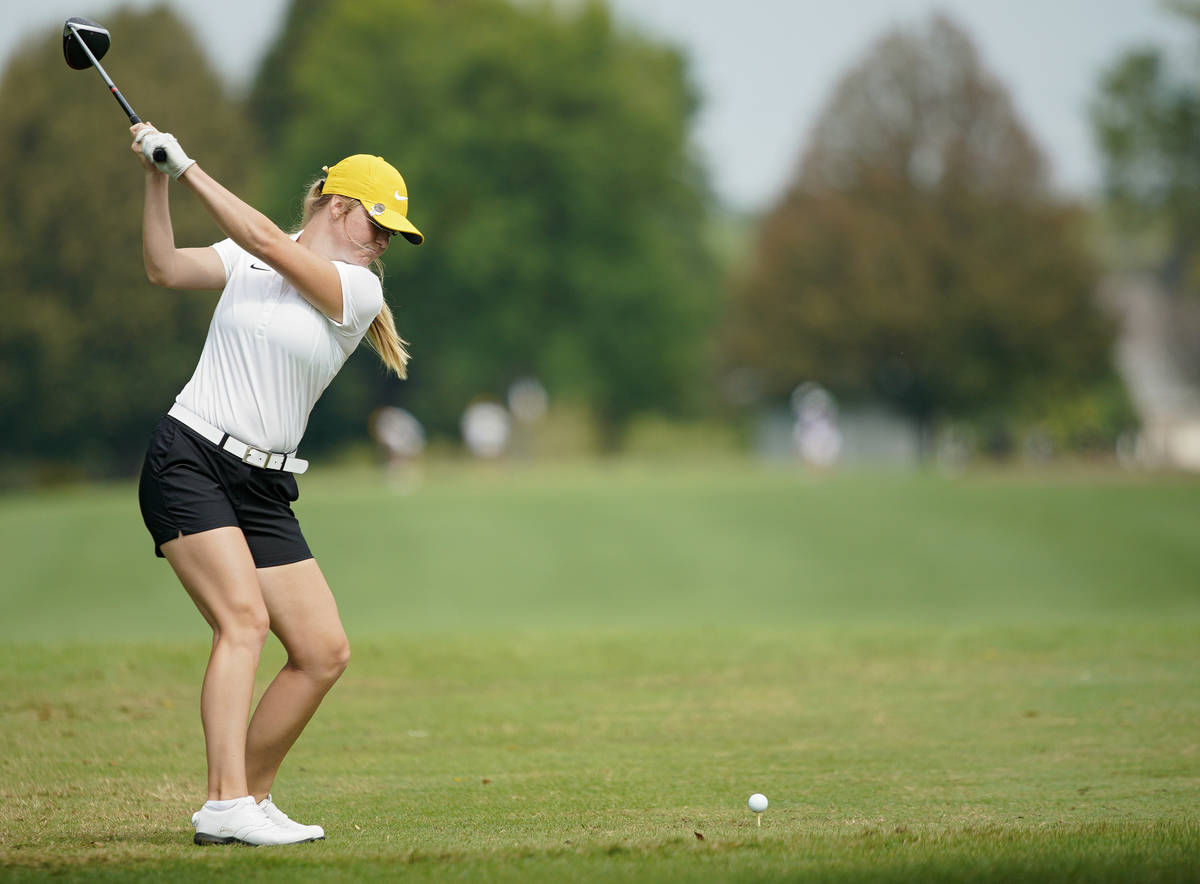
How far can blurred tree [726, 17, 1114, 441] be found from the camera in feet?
179

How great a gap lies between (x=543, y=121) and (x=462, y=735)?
4975 centimetres

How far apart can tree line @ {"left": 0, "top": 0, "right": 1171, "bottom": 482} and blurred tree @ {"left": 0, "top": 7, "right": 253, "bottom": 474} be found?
5.08 ft

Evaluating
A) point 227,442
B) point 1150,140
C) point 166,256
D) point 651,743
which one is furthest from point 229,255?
point 1150,140

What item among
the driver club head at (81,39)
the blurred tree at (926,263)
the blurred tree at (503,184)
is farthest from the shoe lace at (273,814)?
the blurred tree at (503,184)

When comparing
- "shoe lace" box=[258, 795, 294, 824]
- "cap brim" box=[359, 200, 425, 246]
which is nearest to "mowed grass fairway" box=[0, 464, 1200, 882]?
"shoe lace" box=[258, 795, 294, 824]

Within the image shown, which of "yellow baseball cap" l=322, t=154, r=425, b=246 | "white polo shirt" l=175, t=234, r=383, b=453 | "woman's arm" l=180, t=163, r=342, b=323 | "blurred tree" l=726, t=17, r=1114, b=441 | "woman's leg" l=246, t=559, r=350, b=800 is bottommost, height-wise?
"woman's leg" l=246, t=559, r=350, b=800

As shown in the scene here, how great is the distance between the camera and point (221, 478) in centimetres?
547

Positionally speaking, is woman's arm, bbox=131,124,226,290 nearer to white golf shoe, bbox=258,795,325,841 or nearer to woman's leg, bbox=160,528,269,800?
woman's leg, bbox=160,528,269,800

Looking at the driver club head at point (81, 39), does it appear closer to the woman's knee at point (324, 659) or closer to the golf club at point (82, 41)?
the golf club at point (82, 41)

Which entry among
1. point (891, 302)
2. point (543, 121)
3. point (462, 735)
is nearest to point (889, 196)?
point (891, 302)

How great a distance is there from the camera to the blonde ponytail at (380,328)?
5.79 metres

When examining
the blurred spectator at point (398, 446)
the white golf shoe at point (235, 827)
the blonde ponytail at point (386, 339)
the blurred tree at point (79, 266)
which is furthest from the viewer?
the blurred tree at point (79, 266)

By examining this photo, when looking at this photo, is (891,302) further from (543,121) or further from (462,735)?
(462,735)

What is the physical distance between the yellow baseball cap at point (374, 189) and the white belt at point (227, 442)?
3.09 ft
